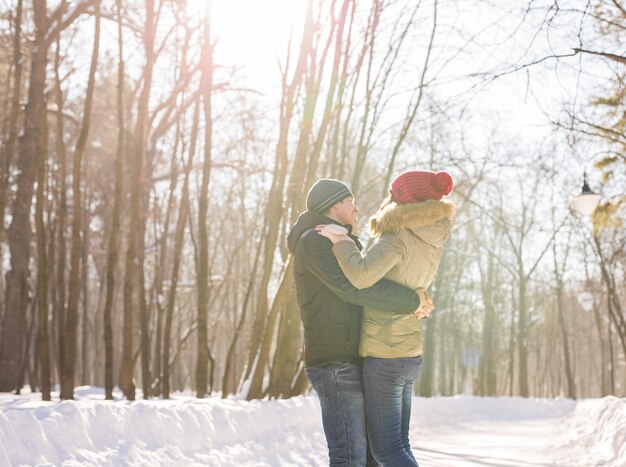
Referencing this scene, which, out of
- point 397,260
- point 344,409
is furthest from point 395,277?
point 344,409

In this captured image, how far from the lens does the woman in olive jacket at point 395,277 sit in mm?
3424

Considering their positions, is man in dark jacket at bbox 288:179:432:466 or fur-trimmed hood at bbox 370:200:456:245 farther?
fur-trimmed hood at bbox 370:200:456:245

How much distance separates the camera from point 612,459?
8.88m

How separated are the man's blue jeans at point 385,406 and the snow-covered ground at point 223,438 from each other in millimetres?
2391

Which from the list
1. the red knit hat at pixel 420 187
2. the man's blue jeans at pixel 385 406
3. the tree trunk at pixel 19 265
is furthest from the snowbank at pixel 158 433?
the tree trunk at pixel 19 265

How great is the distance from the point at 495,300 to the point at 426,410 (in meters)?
24.0

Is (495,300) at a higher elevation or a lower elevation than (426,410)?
higher

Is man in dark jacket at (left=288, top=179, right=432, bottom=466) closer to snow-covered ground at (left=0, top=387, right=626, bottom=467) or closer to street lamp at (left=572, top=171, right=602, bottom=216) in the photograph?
snow-covered ground at (left=0, top=387, right=626, bottom=467)

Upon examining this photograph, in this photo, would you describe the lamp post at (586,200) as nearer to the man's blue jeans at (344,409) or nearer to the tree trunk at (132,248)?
the tree trunk at (132,248)

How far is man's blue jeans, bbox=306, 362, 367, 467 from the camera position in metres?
3.42

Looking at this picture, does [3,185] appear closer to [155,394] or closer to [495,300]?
[155,394]

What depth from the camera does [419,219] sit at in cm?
356

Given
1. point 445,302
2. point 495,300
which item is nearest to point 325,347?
point 445,302

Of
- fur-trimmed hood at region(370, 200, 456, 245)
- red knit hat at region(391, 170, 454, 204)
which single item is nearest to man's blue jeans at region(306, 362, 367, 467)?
fur-trimmed hood at region(370, 200, 456, 245)
